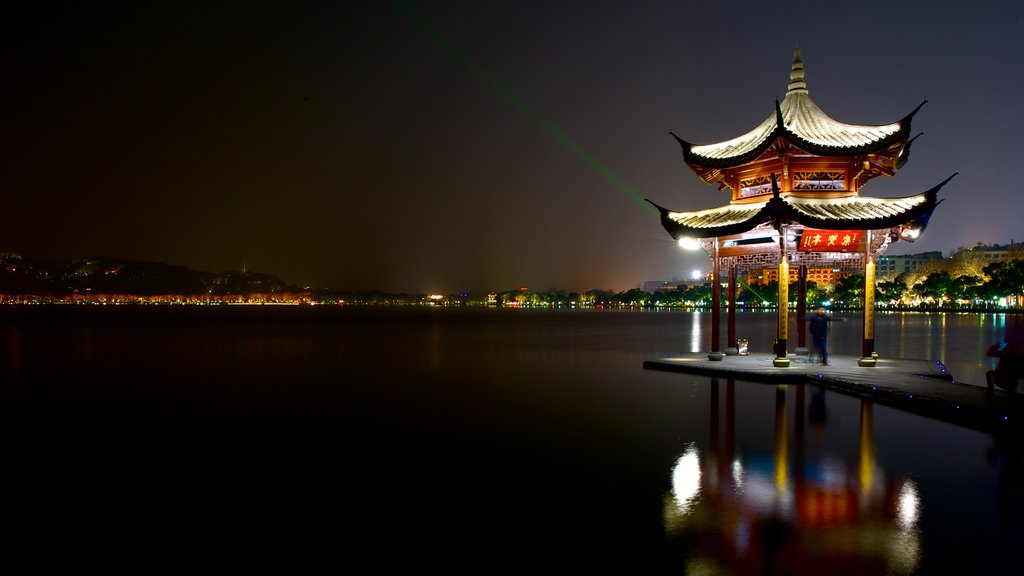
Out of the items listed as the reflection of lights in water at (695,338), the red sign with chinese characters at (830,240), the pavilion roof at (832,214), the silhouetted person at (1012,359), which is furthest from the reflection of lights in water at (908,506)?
the reflection of lights in water at (695,338)

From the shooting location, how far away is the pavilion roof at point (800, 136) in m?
17.5

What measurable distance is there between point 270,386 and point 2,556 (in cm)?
1237

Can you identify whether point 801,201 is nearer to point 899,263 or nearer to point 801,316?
point 801,316

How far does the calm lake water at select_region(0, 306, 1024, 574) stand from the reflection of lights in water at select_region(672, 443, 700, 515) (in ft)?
0.15

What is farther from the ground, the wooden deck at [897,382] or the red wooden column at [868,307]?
the red wooden column at [868,307]

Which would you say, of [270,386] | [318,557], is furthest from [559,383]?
[318,557]

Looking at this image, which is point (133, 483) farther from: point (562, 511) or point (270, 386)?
point (270, 386)

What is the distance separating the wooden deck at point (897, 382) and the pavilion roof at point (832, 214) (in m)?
3.91

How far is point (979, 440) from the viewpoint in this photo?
10.3 meters

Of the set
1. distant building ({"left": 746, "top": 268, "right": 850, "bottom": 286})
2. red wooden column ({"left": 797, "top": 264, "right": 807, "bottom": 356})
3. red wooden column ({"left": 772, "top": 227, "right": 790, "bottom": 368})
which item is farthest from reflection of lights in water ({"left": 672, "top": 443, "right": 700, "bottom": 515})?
distant building ({"left": 746, "top": 268, "right": 850, "bottom": 286})

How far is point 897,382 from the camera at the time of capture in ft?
49.8

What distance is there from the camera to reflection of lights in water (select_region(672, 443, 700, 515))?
23.9 feet

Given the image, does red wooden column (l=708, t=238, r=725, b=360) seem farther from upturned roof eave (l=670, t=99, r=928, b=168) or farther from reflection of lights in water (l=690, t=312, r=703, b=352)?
reflection of lights in water (l=690, t=312, r=703, b=352)

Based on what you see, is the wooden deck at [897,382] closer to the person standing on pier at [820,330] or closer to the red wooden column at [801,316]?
the person standing on pier at [820,330]
